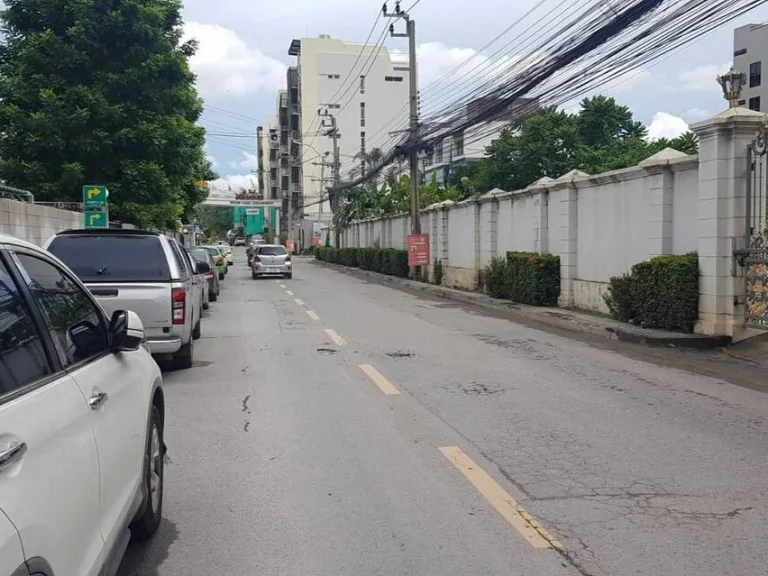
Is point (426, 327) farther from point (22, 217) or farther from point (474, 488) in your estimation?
point (474, 488)

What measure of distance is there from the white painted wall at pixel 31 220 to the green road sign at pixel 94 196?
81cm

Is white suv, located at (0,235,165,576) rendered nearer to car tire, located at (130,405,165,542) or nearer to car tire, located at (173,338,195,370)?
car tire, located at (130,405,165,542)

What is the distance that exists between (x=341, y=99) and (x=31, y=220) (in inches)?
3199

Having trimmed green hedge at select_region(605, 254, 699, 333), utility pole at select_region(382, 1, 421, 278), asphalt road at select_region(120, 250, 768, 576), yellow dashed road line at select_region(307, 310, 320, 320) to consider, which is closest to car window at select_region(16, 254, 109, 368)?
asphalt road at select_region(120, 250, 768, 576)

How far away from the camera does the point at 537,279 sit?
1830 centimetres

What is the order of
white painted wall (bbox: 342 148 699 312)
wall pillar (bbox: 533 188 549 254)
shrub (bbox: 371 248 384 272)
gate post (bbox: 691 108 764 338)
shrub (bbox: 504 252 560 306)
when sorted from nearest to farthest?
gate post (bbox: 691 108 764 338) < white painted wall (bbox: 342 148 699 312) < shrub (bbox: 504 252 560 306) < wall pillar (bbox: 533 188 549 254) < shrub (bbox: 371 248 384 272)

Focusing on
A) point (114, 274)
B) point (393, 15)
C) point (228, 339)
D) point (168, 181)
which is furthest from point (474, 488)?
point (393, 15)

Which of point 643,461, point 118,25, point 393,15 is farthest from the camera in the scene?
point 393,15

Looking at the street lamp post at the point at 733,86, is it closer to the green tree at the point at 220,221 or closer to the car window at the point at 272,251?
the car window at the point at 272,251

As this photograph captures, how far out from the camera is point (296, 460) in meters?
5.82

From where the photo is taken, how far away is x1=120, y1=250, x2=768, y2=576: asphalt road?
160 inches

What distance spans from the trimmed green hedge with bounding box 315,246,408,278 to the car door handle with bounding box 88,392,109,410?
30486 millimetres

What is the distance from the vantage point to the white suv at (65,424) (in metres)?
2.15

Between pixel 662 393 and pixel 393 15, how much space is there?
966 inches
